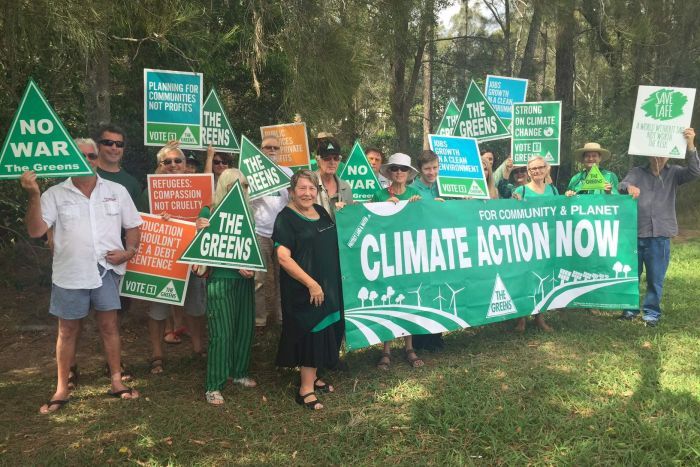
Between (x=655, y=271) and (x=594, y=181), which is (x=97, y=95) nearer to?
(x=594, y=181)

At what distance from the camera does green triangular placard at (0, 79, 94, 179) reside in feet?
11.6

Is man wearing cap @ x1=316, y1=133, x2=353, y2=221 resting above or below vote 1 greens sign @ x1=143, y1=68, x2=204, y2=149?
below

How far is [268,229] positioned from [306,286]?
1.59 meters

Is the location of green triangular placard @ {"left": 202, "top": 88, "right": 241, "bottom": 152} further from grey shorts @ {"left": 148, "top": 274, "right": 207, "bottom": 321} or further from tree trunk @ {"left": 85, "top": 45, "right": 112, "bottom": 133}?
grey shorts @ {"left": 148, "top": 274, "right": 207, "bottom": 321}

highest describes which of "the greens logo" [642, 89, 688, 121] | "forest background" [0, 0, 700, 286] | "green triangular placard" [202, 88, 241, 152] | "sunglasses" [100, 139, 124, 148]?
"forest background" [0, 0, 700, 286]

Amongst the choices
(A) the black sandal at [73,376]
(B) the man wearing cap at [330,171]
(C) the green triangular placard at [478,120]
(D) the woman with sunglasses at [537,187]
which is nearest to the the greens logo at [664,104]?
(D) the woman with sunglasses at [537,187]

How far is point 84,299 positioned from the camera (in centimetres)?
388

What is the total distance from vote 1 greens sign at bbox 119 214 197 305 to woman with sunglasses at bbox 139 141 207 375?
0.17 m

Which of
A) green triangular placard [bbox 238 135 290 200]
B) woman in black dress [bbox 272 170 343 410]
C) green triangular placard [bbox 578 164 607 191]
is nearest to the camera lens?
woman in black dress [bbox 272 170 343 410]

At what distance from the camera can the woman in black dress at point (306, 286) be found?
3945mm

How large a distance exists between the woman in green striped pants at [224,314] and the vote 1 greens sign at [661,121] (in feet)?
13.3

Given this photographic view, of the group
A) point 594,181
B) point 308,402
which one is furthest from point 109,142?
point 594,181

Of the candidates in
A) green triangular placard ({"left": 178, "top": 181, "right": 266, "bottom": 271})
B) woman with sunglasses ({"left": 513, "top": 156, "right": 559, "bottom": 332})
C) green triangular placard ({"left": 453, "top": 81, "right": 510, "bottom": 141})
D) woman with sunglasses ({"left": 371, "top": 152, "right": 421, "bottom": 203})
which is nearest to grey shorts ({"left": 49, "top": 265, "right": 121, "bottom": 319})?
green triangular placard ({"left": 178, "top": 181, "right": 266, "bottom": 271})

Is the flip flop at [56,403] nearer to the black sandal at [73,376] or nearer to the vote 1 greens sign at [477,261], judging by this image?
the black sandal at [73,376]
